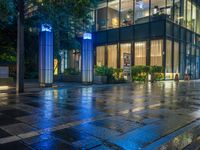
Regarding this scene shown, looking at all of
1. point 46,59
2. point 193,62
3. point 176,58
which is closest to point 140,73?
point 176,58

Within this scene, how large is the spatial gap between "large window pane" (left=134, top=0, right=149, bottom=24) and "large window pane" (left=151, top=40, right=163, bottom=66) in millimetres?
3561

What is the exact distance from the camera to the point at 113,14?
118 ft

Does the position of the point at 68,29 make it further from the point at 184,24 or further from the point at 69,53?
the point at 184,24

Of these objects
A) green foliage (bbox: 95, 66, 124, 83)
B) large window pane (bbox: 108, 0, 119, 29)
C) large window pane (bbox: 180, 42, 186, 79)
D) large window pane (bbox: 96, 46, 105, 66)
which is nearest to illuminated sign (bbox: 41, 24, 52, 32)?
green foliage (bbox: 95, 66, 124, 83)

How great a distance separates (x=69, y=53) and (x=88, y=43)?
57.1 feet

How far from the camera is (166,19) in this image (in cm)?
3038

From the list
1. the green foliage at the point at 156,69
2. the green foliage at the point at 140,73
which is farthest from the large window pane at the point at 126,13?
the green foliage at the point at 140,73

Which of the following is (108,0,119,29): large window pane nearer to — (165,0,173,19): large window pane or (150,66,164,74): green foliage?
(165,0,173,19): large window pane

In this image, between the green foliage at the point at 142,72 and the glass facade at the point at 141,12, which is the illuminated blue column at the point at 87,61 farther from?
the glass facade at the point at 141,12

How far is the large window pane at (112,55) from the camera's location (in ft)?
116

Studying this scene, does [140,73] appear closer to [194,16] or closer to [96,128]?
[194,16]

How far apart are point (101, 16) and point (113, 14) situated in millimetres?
2187

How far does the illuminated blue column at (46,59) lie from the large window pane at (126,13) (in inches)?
692

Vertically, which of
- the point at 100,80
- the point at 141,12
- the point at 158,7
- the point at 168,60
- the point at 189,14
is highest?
the point at 189,14
